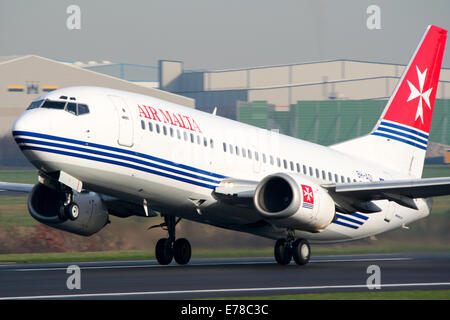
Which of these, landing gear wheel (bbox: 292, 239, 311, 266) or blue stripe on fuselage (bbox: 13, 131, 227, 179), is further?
landing gear wheel (bbox: 292, 239, 311, 266)

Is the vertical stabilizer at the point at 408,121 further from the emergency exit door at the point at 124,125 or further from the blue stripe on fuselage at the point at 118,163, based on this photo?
the emergency exit door at the point at 124,125

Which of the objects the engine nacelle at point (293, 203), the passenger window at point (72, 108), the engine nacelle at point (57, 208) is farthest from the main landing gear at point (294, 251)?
the passenger window at point (72, 108)

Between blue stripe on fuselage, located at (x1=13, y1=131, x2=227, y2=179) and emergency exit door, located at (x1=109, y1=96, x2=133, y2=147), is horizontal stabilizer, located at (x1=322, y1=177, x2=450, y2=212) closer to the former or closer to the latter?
blue stripe on fuselage, located at (x1=13, y1=131, x2=227, y2=179)

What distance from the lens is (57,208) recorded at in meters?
27.6

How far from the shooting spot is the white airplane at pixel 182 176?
2297 cm

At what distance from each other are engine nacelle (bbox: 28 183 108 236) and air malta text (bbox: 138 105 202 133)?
4.75m

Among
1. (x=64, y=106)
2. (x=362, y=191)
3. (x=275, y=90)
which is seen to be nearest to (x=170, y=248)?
(x=362, y=191)

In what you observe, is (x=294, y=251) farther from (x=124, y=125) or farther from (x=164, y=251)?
(x=124, y=125)

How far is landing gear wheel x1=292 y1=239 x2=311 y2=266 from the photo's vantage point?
28.1 m

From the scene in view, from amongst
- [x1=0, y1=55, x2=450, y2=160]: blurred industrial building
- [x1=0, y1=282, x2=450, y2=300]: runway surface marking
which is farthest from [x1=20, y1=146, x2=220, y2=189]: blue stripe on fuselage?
[x1=0, y1=55, x2=450, y2=160]: blurred industrial building

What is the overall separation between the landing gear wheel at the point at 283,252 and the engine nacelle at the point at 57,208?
6538mm

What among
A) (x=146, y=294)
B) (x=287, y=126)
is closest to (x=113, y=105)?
(x=146, y=294)

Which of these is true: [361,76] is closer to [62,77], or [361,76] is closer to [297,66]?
[297,66]

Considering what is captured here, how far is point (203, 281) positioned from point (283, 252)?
6.85 m
